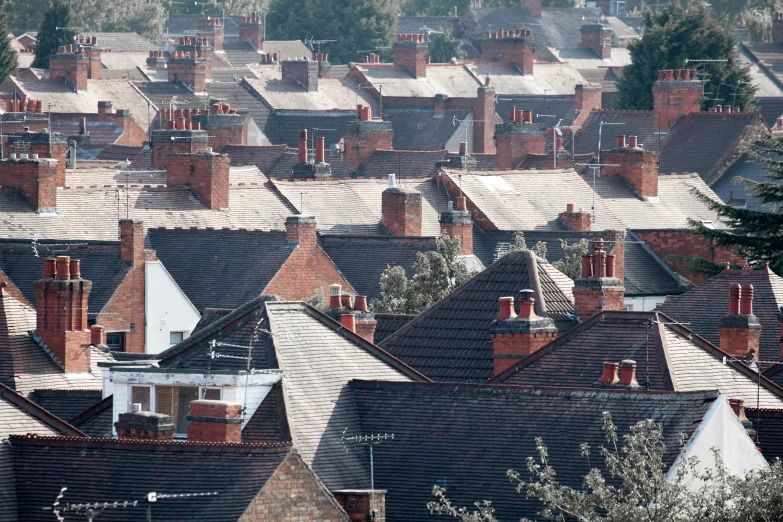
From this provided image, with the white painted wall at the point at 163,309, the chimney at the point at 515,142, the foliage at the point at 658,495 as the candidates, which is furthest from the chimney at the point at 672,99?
the foliage at the point at 658,495

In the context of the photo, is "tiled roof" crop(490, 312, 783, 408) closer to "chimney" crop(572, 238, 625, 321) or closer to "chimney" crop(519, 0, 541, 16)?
"chimney" crop(572, 238, 625, 321)

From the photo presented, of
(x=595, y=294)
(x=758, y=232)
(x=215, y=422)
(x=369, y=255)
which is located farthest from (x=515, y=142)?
(x=215, y=422)

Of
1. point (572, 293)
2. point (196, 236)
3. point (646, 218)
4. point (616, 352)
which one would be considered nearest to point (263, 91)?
point (646, 218)

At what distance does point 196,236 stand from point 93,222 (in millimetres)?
2841

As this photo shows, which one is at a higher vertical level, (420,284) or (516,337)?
(420,284)

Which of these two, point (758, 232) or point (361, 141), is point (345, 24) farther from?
point (758, 232)

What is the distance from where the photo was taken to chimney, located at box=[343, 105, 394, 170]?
7900 cm

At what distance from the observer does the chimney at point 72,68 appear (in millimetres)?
99688

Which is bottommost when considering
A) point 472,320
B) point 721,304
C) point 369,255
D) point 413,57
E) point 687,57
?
point 472,320

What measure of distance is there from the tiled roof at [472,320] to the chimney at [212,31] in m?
87.3

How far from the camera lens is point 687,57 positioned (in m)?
96.6

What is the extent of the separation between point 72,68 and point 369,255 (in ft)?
144

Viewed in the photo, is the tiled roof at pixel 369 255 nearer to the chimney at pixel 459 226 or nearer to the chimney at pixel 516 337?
the chimney at pixel 459 226

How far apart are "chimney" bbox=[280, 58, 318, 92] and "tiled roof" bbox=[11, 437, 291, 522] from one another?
244ft
